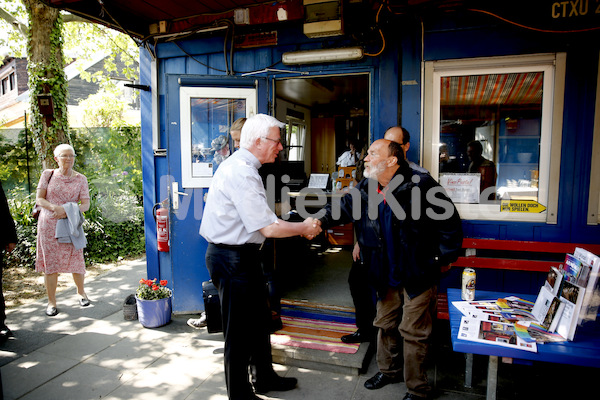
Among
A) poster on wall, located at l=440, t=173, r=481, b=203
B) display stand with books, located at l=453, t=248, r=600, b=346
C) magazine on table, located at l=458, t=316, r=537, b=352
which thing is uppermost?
poster on wall, located at l=440, t=173, r=481, b=203

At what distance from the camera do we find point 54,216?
14.8 feet

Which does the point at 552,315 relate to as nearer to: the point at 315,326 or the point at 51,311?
the point at 315,326

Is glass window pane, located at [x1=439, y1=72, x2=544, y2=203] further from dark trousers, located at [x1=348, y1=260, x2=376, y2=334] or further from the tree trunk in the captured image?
the tree trunk

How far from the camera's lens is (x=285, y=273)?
5512 millimetres

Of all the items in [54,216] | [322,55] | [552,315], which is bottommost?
[552,315]

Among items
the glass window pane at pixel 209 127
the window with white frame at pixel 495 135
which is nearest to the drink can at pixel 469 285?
the window with white frame at pixel 495 135

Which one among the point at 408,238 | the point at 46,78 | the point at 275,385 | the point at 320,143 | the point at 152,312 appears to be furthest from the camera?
the point at 320,143

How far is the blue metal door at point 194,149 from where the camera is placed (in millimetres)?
4379

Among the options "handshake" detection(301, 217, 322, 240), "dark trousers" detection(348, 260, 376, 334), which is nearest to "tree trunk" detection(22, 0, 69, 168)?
"handshake" detection(301, 217, 322, 240)

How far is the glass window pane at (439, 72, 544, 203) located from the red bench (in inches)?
17.2

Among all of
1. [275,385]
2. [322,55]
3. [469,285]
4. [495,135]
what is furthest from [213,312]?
[495,135]

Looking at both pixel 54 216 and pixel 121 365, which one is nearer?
pixel 121 365

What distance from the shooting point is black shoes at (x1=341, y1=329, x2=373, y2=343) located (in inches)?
145

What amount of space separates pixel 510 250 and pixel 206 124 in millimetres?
3462
